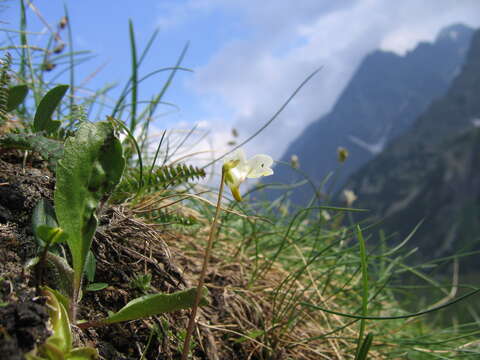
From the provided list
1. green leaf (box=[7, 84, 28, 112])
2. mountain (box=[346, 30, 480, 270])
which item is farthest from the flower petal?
mountain (box=[346, 30, 480, 270])

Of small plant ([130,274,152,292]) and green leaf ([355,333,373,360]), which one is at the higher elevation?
small plant ([130,274,152,292])

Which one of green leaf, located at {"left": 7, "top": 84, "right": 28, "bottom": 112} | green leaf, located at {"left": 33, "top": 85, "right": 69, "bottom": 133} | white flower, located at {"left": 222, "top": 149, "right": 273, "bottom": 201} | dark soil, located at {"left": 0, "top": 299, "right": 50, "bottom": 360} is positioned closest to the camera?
dark soil, located at {"left": 0, "top": 299, "right": 50, "bottom": 360}

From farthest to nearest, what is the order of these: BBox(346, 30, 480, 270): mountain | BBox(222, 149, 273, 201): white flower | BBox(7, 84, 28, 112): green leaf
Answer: BBox(346, 30, 480, 270): mountain
BBox(7, 84, 28, 112): green leaf
BBox(222, 149, 273, 201): white flower

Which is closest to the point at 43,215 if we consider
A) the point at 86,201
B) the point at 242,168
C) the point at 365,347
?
the point at 86,201

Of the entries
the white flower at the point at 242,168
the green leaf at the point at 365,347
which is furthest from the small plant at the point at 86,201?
the green leaf at the point at 365,347

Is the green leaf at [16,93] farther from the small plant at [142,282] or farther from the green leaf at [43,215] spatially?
the small plant at [142,282]

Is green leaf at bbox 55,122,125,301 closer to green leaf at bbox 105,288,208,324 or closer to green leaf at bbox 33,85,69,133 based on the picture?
green leaf at bbox 105,288,208,324
